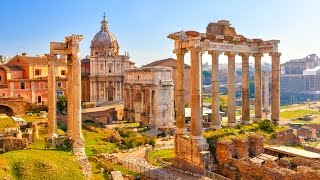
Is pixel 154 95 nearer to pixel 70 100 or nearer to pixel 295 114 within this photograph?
pixel 70 100

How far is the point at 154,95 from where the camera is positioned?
4544 centimetres

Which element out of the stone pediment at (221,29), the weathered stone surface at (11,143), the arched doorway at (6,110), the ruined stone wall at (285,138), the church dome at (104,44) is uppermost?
the church dome at (104,44)

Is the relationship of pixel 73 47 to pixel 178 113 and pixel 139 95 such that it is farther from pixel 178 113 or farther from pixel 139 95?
pixel 139 95

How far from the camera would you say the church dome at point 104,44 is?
197 ft

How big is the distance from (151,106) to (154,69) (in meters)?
4.55

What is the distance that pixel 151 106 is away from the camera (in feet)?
150

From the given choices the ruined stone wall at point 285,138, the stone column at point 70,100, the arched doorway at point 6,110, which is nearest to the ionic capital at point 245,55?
the ruined stone wall at point 285,138

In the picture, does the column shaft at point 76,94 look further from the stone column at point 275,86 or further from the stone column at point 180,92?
the stone column at point 275,86

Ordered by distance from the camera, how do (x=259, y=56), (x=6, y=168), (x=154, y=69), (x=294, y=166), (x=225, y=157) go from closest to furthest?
(x=6, y=168) → (x=294, y=166) → (x=225, y=157) → (x=259, y=56) → (x=154, y=69)

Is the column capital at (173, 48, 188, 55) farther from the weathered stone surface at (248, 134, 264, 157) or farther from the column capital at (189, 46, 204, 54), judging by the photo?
the weathered stone surface at (248, 134, 264, 157)

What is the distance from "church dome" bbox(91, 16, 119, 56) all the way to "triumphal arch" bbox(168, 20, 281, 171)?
35.7 m

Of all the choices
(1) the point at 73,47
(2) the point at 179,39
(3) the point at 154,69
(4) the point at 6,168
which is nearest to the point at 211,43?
(2) the point at 179,39

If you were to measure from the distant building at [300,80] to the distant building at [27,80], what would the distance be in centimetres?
8823

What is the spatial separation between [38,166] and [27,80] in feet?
114
